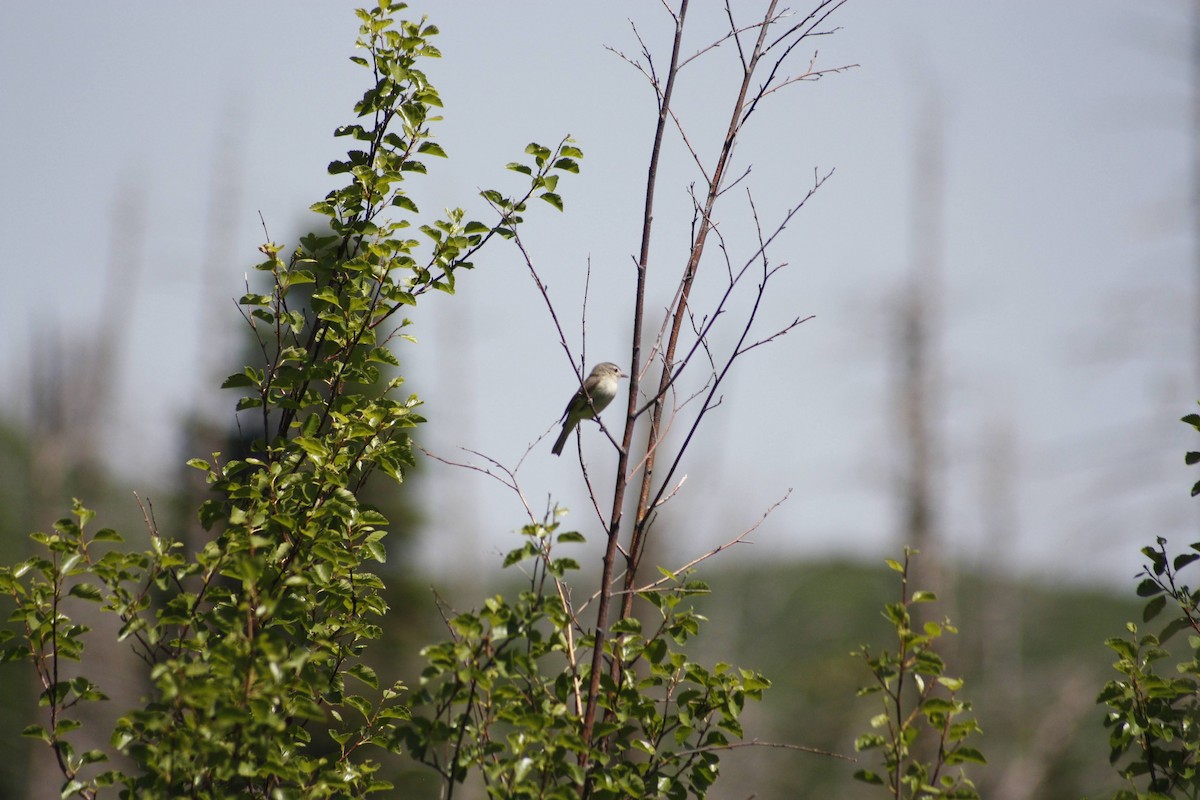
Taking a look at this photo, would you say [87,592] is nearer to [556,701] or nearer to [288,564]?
[288,564]

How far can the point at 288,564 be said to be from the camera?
2797 millimetres

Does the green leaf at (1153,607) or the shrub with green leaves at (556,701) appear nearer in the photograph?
the shrub with green leaves at (556,701)

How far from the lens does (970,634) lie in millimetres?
20844

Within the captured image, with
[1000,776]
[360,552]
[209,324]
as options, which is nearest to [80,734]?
[209,324]

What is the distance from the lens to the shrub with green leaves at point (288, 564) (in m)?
2.34

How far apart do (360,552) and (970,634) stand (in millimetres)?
20131

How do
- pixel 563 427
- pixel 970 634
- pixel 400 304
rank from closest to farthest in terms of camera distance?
pixel 400 304 → pixel 563 427 → pixel 970 634

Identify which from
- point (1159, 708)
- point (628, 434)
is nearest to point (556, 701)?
point (628, 434)

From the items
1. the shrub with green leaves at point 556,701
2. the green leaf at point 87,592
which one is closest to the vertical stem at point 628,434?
the shrub with green leaves at point 556,701

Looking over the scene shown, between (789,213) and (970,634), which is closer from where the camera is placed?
(789,213)

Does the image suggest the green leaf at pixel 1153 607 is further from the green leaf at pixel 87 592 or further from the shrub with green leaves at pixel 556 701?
the green leaf at pixel 87 592

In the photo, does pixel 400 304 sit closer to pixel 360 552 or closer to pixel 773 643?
pixel 360 552

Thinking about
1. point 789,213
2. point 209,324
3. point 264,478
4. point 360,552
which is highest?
point 209,324

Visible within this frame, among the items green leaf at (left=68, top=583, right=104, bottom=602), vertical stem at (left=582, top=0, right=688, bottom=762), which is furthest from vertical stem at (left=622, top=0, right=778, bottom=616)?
green leaf at (left=68, top=583, right=104, bottom=602)
